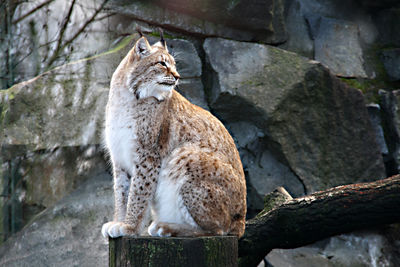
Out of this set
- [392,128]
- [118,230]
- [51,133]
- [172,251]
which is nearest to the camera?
[172,251]

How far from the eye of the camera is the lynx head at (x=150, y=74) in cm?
363

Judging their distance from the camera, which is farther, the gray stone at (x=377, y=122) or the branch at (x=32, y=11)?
the gray stone at (x=377, y=122)

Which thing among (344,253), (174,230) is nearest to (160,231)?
A: (174,230)

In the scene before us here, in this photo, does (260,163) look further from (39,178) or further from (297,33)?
(39,178)

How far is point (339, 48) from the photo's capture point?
264 inches

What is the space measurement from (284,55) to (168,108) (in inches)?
113

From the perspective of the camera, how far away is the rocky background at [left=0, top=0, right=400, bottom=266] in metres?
5.17

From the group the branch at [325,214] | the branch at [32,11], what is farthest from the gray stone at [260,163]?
the branch at [32,11]

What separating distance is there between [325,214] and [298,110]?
1.88 meters

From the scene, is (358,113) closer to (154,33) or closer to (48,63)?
(154,33)

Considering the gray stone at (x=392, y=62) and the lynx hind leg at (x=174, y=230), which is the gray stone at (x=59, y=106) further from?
the gray stone at (x=392, y=62)

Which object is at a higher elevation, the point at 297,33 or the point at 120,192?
the point at 297,33

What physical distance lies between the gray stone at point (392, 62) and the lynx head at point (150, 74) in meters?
4.35

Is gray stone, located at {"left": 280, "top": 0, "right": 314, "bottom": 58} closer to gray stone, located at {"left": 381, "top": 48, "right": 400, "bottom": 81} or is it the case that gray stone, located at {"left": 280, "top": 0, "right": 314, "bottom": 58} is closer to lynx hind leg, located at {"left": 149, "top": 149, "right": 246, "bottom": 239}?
gray stone, located at {"left": 381, "top": 48, "right": 400, "bottom": 81}
